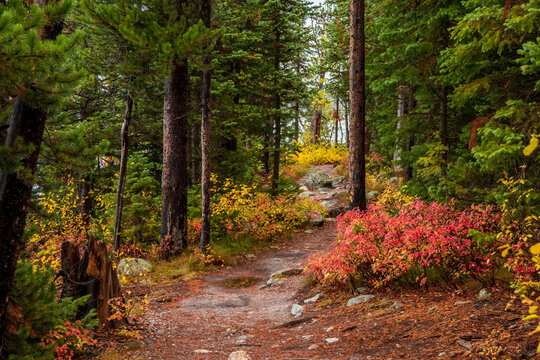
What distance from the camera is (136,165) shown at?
41.6ft

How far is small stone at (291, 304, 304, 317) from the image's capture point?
21.0 ft

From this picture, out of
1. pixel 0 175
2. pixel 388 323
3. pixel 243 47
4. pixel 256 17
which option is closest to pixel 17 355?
pixel 0 175

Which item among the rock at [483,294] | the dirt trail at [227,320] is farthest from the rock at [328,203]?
the rock at [483,294]

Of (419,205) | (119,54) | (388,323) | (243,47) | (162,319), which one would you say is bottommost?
(162,319)

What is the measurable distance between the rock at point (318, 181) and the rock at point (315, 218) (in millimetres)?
6466

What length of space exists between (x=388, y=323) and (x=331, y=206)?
46.0 feet

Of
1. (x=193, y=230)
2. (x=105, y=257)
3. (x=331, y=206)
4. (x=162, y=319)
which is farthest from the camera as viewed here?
(x=331, y=206)

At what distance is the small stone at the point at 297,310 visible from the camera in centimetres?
641

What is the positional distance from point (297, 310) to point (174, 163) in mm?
6202

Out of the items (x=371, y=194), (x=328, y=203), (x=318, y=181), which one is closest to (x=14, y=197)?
(x=371, y=194)

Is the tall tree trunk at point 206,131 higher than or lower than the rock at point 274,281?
higher

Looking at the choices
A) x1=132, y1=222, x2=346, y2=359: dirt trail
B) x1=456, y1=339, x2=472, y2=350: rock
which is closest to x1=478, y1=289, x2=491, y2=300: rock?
x1=456, y1=339, x2=472, y2=350: rock

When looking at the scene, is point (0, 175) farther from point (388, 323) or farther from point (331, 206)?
point (331, 206)

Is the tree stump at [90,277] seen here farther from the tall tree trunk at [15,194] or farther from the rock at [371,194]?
the rock at [371,194]
